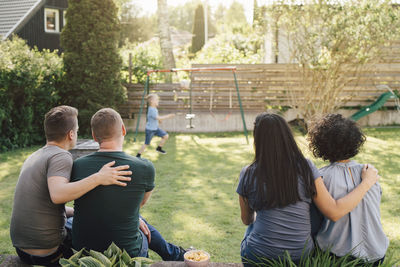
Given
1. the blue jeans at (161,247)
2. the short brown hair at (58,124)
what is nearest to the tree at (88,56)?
the blue jeans at (161,247)

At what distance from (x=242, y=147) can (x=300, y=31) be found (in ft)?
12.1

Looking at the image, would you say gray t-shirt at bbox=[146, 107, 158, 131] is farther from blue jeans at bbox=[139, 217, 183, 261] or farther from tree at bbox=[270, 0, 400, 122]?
blue jeans at bbox=[139, 217, 183, 261]

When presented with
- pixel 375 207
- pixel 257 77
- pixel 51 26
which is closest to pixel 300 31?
pixel 257 77

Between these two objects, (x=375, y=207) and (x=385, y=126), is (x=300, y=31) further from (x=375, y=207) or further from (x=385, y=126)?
(x=375, y=207)

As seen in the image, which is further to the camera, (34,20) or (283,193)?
(34,20)

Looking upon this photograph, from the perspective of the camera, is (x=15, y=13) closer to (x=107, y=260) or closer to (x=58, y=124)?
(x=58, y=124)

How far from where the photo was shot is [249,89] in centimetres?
1171

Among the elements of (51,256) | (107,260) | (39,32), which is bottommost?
(51,256)

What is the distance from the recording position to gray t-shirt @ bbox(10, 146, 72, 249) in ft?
8.13

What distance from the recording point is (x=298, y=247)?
2.36 metres

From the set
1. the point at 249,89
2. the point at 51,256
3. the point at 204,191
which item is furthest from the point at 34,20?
the point at 51,256

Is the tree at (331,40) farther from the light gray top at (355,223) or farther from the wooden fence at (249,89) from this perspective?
the light gray top at (355,223)

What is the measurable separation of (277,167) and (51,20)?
812 inches

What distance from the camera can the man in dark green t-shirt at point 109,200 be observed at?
2.34 metres
